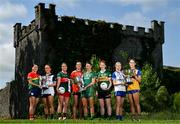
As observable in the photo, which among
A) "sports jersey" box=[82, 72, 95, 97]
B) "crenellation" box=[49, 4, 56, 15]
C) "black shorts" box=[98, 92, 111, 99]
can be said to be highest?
"crenellation" box=[49, 4, 56, 15]

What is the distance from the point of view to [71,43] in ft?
124

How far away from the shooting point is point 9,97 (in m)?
41.7

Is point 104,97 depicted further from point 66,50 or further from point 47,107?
point 66,50

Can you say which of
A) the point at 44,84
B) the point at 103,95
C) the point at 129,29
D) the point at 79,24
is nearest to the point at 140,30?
the point at 129,29

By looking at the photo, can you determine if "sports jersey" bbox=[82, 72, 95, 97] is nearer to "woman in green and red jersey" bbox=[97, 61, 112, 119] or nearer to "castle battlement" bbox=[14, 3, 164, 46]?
"woman in green and red jersey" bbox=[97, 61, 112, 119]

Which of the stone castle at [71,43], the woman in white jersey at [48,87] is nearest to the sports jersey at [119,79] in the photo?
the woman in white jersey at [48,87]

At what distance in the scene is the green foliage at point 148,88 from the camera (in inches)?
1212

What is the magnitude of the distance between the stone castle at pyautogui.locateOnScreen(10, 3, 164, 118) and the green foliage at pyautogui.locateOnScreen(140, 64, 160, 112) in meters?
2.38

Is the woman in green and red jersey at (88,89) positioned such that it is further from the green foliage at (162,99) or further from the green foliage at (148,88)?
the green foliage at (162,99)

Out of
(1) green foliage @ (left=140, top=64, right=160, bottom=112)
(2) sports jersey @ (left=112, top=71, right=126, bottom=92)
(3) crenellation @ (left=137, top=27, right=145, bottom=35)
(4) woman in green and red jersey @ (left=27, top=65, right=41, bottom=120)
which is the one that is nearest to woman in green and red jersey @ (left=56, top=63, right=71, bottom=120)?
(4) woman in green and red jersey @ (left=27, top=65, right=41, bottom=120)

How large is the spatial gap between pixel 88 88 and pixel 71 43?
23.0 meters

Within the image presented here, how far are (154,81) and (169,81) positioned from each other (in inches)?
231

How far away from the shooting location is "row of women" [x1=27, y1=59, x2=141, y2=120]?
1455 cm

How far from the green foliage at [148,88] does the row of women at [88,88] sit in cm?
1539
